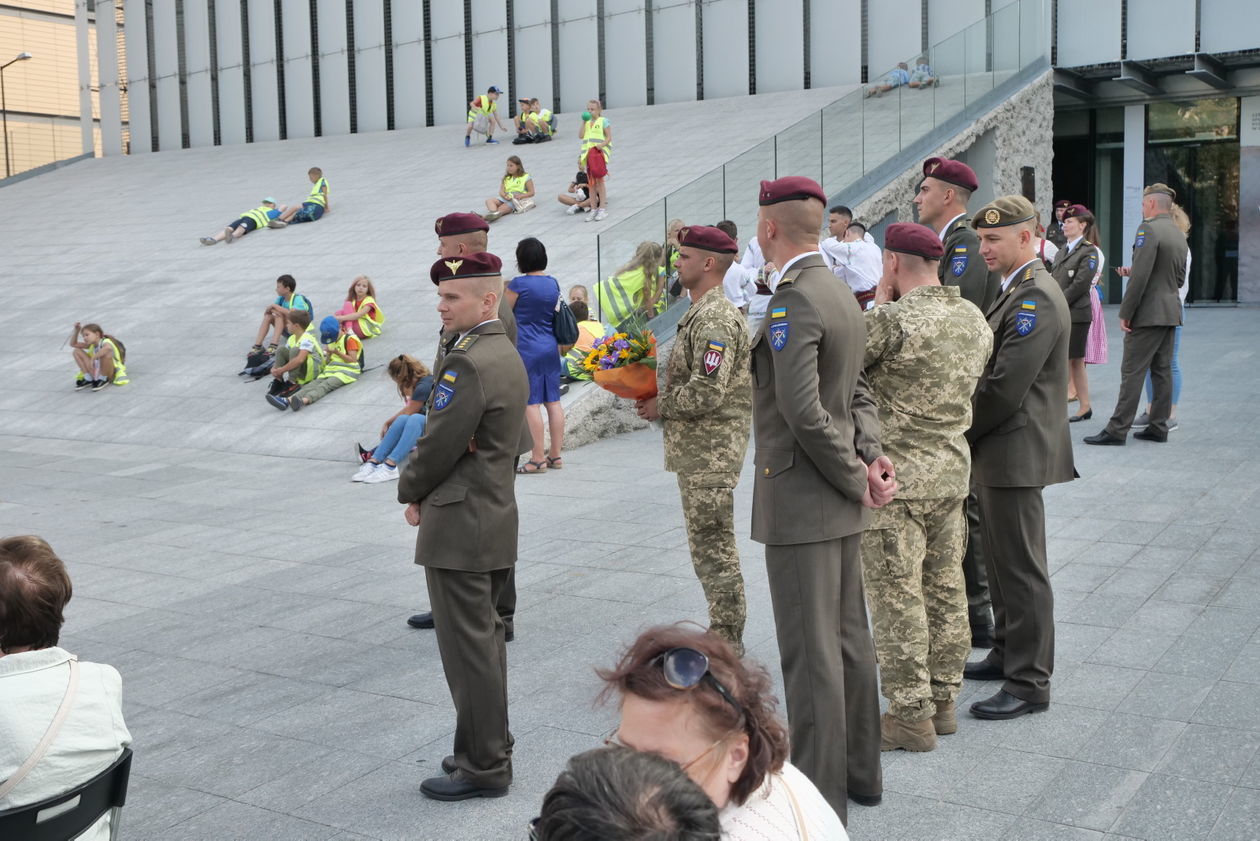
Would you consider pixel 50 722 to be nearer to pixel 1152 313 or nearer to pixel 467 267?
pixel 467 267

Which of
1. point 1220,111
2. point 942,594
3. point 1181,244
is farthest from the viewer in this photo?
point 1220,111

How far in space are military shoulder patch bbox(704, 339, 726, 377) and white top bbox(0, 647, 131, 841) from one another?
2.89 meters

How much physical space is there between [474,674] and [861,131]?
13.5 m

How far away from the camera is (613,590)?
22.8 feet

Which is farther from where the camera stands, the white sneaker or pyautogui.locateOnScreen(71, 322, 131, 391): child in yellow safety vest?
pyautogui.locateOnScreen(71, 322, 131, 391): child in yellow safety vest

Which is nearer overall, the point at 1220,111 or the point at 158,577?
the point at 158,577

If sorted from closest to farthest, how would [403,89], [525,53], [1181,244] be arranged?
[1181,244], [525,53], [403,89]

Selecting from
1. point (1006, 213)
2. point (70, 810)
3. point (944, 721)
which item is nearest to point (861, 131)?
point (1006, 213)

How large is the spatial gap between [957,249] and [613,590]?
8.64ft

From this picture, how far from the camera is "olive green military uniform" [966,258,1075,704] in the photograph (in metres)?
4.99

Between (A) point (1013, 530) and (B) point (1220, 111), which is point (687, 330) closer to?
(A) point (1013, 530)

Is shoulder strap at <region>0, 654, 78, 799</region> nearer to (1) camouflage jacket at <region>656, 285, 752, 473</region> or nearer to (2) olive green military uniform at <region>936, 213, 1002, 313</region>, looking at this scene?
(1) camouflage jacket at <region>656, 285, 752, 473</region>

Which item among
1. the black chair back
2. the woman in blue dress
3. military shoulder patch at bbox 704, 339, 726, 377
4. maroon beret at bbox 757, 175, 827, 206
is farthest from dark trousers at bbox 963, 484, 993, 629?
the black chair back

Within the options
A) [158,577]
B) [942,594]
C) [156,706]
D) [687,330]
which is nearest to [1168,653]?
[942,594]
